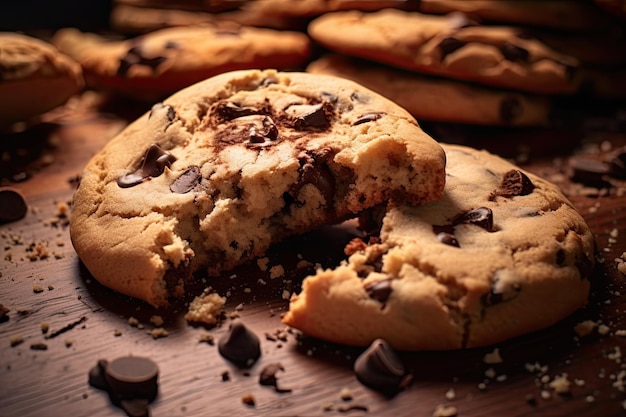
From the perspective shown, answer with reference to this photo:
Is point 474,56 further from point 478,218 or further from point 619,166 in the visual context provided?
point 478,218

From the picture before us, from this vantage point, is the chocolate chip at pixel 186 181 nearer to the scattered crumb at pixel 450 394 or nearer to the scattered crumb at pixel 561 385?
the scattered crumb at pixel 450 394

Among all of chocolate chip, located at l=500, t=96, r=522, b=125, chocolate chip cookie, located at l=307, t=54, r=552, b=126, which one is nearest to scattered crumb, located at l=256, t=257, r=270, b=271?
chocolate chip cookie, located at l=307, t=54, r=552, b=126

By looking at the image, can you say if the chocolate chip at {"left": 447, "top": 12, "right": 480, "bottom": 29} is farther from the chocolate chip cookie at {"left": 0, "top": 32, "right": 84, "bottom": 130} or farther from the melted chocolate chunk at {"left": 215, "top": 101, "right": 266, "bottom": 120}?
the chocolate chip cookie at {"left": 0, "top": 32, "right": 84, "bottom": 130}

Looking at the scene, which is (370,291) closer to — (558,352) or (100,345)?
(558,352)

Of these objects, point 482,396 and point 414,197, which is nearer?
point 482,396

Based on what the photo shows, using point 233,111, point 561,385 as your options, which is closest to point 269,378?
point 561,385

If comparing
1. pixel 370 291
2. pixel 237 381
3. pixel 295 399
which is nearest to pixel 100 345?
pixel 237 381

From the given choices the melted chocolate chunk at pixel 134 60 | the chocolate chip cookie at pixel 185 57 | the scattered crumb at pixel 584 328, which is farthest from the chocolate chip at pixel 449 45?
the scattered crumb at pixel 584 328
